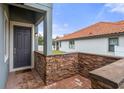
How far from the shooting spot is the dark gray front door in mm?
5418

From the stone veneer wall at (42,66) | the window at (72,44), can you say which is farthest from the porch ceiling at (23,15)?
the window at (72,44)

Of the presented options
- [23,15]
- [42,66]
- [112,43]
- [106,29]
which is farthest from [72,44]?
[42,66]

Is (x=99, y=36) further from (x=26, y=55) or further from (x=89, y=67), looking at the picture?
(x=26, y=55)

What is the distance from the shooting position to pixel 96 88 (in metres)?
1.51

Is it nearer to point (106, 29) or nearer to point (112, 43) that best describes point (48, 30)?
point (112, 43)

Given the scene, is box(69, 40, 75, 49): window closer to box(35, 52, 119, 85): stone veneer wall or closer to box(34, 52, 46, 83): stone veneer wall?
box(35, 52, 119, 85): stone veneer wall

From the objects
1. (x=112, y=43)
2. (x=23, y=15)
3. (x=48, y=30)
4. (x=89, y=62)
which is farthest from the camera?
(x=112, y=43)

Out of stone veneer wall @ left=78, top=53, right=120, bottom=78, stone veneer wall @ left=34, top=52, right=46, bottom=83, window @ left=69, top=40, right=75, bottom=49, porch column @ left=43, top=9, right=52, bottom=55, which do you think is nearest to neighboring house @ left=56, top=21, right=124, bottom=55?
window @ left=69, top=40, right=75, bottom=49

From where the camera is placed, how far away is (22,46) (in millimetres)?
5609

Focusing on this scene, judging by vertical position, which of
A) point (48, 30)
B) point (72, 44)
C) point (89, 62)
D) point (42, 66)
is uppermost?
point (48, 30)

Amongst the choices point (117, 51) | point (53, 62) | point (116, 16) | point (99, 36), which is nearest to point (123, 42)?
point (117, 51)

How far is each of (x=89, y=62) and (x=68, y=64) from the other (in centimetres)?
90

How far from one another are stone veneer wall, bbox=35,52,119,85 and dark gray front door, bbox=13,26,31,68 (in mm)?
1723

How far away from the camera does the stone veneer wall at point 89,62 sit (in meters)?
3.77
